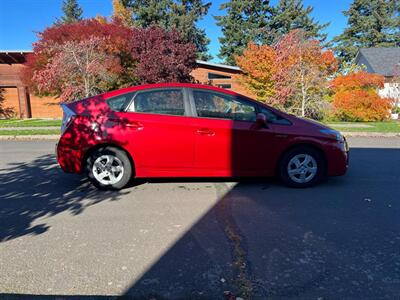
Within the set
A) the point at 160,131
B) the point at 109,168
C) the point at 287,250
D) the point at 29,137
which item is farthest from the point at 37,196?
the point at 29,137

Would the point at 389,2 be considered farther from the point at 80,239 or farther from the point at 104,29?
the point at 80,239

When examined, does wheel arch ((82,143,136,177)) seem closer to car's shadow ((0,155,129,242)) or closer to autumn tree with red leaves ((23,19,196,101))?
car's shadow ((0,155,129,242))

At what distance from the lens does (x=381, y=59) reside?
1198 inches

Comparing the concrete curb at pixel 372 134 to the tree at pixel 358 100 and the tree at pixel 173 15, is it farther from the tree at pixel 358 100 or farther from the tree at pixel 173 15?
the tree at pixel 173 15

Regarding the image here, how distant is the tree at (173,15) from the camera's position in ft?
114

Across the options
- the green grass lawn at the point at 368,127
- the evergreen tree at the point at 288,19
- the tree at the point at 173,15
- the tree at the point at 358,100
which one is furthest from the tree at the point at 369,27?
the green grass lawn at the point at 368,127

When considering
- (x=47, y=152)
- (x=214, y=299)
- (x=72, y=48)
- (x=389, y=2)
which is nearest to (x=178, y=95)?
(x=214, y=299)

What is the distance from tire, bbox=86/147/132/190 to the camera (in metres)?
4.68

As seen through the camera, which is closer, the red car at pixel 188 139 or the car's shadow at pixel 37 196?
the car's shadow at pixel 37 196

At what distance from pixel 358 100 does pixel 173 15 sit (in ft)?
82.4

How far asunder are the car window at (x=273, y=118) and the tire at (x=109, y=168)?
2313 mm

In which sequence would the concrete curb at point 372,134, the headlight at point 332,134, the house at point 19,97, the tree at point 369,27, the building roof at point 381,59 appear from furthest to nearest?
the tree at point 369,27, the building roof at point 381,59, the house at point 19,97, the concrete curb at point 372,134, the headlight at point 332,134

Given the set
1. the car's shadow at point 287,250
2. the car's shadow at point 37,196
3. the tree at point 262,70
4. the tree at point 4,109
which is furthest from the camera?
the tree at point 4,109

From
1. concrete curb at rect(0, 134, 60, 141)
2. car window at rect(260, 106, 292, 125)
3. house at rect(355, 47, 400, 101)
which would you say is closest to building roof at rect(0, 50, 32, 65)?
concrete curb at rect(0, 134, 60, 141)
